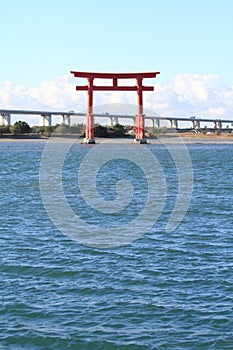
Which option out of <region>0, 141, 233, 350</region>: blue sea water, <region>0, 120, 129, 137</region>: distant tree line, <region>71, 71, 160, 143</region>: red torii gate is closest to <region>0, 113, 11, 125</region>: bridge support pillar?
<region>0, 120, 129, 137</region>: distant tree line

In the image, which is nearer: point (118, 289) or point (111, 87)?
point (118, 289)

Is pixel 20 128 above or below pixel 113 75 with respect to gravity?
below

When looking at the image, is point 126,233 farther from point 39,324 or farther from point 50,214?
point 39,324

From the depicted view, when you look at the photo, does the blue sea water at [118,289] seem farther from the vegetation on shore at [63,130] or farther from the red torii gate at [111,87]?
the vegetation on shore at [63,130]

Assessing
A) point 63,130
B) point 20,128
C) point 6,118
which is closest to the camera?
point 20,128

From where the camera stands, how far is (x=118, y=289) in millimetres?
13477

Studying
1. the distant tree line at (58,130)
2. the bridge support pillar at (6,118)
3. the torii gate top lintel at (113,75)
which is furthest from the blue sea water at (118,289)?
the bridge support pillar at (6,118)

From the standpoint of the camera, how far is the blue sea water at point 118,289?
11.1 meters

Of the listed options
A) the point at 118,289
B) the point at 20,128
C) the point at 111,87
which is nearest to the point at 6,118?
the point at 20,128

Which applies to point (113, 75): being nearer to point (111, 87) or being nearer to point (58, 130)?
point (111, 87)

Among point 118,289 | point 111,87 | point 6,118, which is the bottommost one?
point 118,289

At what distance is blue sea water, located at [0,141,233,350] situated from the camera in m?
11.1

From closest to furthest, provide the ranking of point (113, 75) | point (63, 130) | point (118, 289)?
point (118, 289), point (113, 75), point (63, 130)

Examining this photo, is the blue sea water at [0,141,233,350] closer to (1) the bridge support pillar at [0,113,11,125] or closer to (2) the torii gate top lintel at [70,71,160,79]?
(2) the torii gate top lintel at [70,71,160,79]
